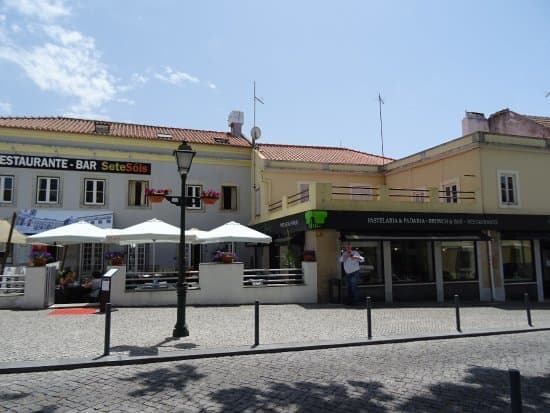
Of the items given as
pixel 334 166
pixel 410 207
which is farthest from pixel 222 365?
pixel 334 166

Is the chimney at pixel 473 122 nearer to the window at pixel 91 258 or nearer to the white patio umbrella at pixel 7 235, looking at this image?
the window at pixel 91 258

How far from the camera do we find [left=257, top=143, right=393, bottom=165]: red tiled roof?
23.8 meters

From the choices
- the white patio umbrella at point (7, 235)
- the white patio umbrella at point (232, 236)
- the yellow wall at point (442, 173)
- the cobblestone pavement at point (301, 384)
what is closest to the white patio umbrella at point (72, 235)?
the white patio umbrella at point (7, 235)

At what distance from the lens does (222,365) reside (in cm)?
723

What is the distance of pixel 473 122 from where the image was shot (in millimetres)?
23797

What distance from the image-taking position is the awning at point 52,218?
20.4 meters

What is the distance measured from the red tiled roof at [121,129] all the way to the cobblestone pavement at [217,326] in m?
12.0

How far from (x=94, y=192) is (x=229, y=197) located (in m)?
6.80

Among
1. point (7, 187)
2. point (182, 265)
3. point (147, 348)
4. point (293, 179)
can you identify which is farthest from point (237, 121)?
point (147, 348)

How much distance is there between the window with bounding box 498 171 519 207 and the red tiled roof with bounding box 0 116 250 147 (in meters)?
13.0

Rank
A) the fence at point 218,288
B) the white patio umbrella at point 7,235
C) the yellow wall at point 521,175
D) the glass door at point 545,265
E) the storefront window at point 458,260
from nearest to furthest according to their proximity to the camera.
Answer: the fence at point 218,288, the white patio umbrella at point 7,235, the storefront window at point 458,260, the yellow wall at point 521,175, the glass door at point 545,265

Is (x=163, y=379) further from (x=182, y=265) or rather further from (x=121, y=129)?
(x=121, y=129)

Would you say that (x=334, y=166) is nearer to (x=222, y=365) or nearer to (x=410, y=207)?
(x=410, y=207)

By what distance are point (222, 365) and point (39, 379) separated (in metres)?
2.66
